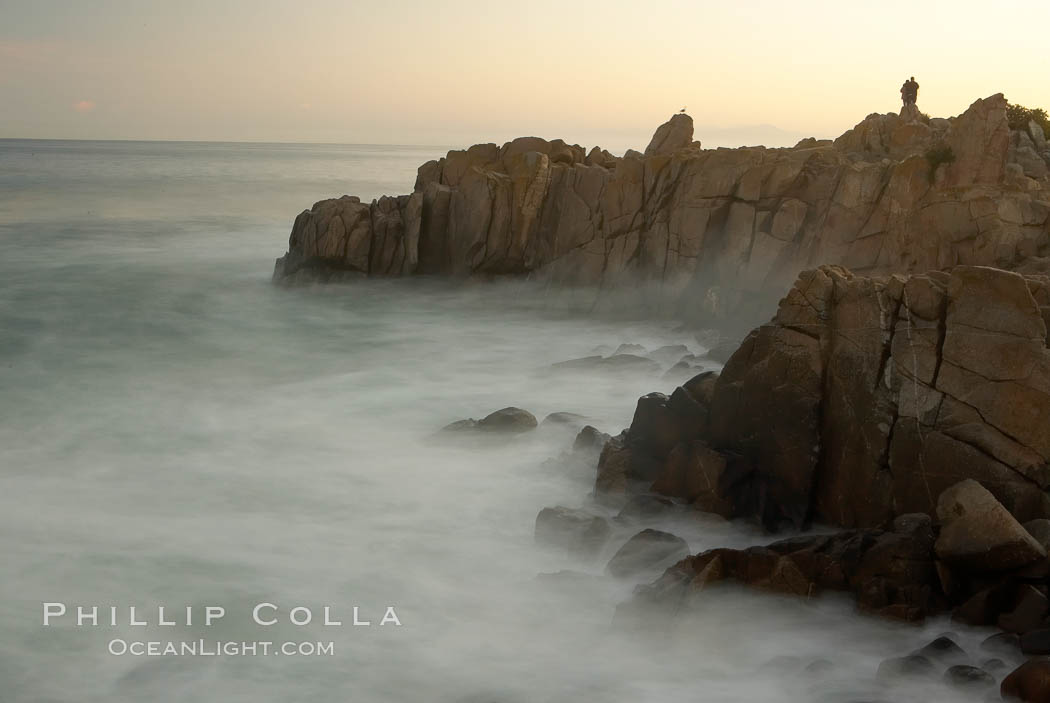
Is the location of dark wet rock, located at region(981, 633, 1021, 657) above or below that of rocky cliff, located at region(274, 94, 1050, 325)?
below

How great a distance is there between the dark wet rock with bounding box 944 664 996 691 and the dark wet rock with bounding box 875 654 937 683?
188 millimetres

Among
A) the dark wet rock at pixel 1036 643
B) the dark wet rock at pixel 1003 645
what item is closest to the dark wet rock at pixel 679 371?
the dark wet rock at pixel 1003 645

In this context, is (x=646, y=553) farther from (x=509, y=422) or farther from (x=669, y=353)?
(x=669, y=353)

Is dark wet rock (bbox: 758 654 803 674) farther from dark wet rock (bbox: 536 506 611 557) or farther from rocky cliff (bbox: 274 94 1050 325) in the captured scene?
rocky cliff (bbox: 274 94 1050 325)

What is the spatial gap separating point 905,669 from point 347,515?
855 cm

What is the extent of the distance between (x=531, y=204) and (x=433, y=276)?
4239 mm

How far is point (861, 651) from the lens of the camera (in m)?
11.2

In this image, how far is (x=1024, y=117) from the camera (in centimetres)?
3262

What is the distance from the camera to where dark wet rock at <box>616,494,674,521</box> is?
14.3m

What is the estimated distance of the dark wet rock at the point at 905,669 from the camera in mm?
10406

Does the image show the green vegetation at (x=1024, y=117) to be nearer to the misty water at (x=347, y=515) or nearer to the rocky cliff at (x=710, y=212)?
the rocky cliff at (x=710, y=212)

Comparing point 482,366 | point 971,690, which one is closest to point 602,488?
point 971,690

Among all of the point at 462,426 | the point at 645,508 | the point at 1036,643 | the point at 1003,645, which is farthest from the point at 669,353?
the point at 1036,643

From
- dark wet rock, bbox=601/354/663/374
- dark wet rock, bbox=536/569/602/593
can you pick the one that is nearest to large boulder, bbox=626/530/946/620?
dark wet rock, bbox=536/569/602/593
